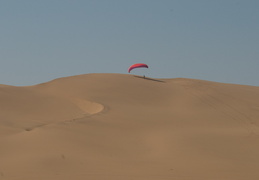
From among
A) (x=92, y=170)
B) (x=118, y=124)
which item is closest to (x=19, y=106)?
(x=118, y=124)

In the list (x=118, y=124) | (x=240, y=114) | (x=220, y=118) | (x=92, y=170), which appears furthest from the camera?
(x=240, y=114)

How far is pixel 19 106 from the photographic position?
17.4 meters

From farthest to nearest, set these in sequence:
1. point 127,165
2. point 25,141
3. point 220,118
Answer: point 220,118 < point 25,141 < point 127,165

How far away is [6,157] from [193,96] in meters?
15.1

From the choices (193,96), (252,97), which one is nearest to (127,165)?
(193,96)

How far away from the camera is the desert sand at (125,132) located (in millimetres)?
9219

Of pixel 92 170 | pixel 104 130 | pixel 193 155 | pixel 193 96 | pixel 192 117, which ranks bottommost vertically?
pixel 92 170

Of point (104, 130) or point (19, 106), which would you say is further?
point (19, 106)

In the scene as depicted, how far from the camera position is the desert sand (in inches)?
363

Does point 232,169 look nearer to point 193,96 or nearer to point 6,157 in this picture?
point 6,157

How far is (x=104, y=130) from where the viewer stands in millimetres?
13523

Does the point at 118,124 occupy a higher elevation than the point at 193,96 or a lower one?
lower

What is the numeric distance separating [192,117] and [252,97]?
798cm

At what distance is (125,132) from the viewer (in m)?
13.7
